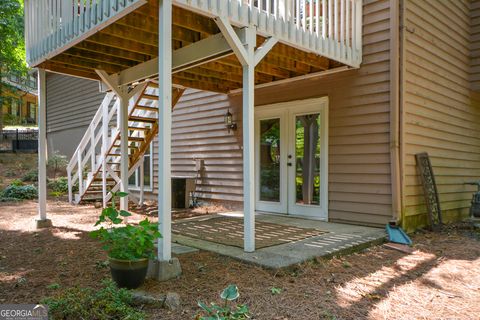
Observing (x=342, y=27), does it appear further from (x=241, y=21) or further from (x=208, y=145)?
(x=208, y=145)

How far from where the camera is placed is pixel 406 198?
5168 mm

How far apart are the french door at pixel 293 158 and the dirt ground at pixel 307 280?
1762 millimetres

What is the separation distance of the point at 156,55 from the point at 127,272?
10.9 feet

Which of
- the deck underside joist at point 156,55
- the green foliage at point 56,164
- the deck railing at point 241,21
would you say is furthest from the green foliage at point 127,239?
the green foliage at point 56,164

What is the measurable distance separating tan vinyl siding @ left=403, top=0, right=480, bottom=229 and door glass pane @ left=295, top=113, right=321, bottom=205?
4.41 feet

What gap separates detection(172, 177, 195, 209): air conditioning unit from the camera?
754 cm

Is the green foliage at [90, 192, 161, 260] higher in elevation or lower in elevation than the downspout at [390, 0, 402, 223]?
lower

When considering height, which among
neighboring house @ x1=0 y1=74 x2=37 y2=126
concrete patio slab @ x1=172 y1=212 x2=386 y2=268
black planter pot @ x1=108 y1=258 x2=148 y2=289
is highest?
neighboring house @ x1=0 y1=74 x2=37 y2=126

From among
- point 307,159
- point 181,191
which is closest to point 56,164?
point 181,191

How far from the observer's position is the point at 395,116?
5.00 meters

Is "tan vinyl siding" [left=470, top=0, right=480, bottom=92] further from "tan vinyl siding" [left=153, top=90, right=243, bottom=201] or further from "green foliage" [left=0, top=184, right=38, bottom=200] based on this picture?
"green foliage" [left=0, top=184, right=38, bottom=200]

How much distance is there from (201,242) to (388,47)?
363 centimetres

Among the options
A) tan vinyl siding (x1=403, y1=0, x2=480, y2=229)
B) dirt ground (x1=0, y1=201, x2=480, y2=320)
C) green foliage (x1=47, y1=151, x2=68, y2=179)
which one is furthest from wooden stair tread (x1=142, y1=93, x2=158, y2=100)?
green foliage (x1=47, y1=151, x2=68, y2=179)

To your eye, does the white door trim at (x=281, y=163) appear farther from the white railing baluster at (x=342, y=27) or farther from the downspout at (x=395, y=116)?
the downspout at (x=395, y=116)
